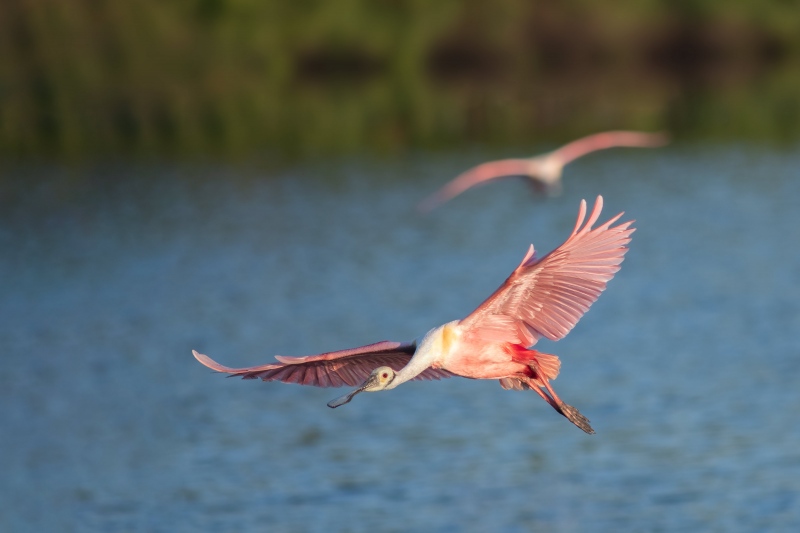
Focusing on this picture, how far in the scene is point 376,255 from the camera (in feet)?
81.9

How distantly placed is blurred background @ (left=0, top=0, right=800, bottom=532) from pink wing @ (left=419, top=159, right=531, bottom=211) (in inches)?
61.6

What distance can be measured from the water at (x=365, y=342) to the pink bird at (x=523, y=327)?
14.9 ft

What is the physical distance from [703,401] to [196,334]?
723 cm

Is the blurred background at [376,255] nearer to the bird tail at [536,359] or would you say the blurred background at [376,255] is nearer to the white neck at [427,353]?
the bird tail at [536,359]

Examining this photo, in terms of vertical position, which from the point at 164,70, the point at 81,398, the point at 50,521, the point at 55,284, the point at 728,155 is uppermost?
the point at 164,70

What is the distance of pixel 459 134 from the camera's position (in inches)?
1451

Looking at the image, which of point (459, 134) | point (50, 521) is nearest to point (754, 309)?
point (50, 521)

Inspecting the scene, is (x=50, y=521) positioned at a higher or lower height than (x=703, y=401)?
A: lower

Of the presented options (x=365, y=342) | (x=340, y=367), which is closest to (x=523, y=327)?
(x=340, y=367)

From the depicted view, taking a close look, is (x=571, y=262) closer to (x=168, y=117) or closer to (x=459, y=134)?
(x=459, y=134)

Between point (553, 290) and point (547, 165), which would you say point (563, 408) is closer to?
point (553, 290)

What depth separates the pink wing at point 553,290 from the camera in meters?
8.10

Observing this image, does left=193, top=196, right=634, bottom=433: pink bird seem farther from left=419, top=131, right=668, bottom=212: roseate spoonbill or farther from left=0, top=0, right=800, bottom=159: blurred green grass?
left=0, top=0, right=800, bottom=159: blurred green grass

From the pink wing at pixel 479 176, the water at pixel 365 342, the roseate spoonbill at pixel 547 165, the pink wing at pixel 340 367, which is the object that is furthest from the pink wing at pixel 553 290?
the roseate spoonbill at pixel 547 165
